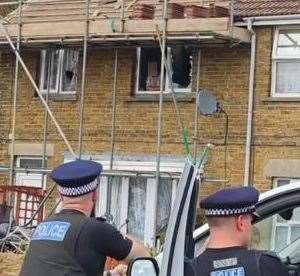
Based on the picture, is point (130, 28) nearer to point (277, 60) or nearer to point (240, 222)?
point (277, 60)

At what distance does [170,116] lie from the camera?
17.2 metres

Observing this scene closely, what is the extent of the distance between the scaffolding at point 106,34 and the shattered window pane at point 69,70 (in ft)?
1.32

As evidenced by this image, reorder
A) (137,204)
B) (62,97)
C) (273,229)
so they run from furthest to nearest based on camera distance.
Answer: (62,97)
(137,204)
(273,229)

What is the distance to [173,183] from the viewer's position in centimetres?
1689

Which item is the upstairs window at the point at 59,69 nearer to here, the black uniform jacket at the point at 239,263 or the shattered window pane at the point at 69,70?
the shattered window pane at the point at 69,70

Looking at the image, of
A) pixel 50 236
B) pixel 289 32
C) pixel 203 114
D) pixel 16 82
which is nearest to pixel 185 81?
pixel 203 114

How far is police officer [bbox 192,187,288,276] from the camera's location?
3822mm

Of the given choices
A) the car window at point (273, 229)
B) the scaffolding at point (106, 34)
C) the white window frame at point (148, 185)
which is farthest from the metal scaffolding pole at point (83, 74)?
the car window at point (273, 229)

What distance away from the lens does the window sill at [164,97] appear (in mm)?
16984

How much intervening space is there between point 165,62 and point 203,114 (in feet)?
4.04

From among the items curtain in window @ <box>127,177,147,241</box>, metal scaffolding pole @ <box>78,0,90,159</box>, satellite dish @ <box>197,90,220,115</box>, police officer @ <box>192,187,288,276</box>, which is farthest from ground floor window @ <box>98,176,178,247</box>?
police officer @ <box>192,187,288,276</box>

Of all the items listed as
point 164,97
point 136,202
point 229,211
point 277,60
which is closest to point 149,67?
point 164,97

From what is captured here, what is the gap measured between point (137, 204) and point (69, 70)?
313cm

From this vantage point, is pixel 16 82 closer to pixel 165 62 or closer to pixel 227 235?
pixel 165 62
